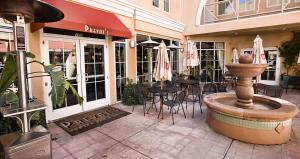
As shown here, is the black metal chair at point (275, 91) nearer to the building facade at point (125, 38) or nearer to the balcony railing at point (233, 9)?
the building facade at point (125, 38)

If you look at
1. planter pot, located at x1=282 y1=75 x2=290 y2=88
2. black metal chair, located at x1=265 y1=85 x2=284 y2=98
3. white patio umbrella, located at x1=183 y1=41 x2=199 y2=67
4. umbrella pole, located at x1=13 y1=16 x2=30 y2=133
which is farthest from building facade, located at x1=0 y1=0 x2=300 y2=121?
black metal chair, located at x1=265 y1=85 x2=284 y2=98

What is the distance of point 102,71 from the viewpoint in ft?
20.3

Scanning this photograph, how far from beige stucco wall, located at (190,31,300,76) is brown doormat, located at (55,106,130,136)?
7.92 m

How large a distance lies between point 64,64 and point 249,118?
5.02m

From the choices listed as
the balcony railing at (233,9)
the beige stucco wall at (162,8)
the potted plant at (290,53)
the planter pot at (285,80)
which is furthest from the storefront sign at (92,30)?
the potted plant at (290,53)

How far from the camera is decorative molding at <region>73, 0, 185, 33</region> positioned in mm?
5670

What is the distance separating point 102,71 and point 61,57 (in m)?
1.49

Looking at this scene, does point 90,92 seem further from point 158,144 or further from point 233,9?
point 233,9

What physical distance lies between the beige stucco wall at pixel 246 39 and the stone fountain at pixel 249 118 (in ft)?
25.2

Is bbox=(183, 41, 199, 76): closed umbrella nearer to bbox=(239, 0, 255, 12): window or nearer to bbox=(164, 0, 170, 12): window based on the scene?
bbox=(164, 0, 170, 12): window

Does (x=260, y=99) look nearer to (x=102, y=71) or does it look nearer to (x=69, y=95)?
(x=102, y=71)

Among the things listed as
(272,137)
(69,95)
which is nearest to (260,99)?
(272,137)

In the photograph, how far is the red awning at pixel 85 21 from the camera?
163 inches

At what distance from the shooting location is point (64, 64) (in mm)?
5117
